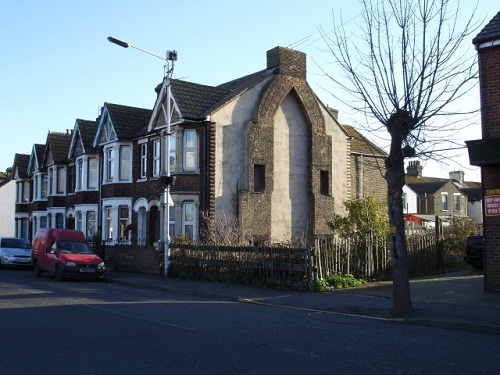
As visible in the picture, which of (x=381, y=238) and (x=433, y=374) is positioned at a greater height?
(x=381, y=238)

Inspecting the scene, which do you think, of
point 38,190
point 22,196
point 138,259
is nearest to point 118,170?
point 138,259

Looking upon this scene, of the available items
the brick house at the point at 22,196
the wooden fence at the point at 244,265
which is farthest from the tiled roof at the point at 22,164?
the wooden fence at the point at 244,265

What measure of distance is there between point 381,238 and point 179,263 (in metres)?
7.94

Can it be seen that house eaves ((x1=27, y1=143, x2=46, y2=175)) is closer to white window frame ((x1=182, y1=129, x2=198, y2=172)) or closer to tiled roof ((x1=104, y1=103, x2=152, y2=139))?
tiled roof ((x1=104, y1=103, x2=152, y2=139))

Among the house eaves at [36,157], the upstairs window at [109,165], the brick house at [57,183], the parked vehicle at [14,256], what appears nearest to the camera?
the parked vehicle at [14,256]

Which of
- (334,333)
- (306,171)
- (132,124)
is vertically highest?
(132,124)

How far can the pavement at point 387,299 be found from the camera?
1129 centimetres

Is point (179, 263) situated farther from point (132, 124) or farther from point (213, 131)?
point (132, 124)

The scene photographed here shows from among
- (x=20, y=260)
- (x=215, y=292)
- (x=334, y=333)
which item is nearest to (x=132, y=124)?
(x=20, y=260)

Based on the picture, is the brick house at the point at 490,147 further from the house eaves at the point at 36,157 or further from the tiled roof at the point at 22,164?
the tiled roof at the point at 22,164

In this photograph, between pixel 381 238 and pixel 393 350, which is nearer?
pixel 393 350

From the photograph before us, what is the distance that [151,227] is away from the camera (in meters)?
28.1

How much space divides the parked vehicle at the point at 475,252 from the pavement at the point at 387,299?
649 mm

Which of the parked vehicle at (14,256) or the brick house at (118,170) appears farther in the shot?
the brick house at (118,170)
